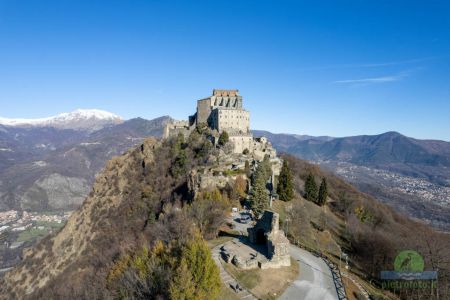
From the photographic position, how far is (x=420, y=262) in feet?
149

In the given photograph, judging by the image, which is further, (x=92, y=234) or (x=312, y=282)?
(x=92, y=234)

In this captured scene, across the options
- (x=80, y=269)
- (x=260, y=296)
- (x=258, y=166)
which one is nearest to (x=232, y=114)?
(x=258, y=166)

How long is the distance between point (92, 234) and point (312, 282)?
69.6 m

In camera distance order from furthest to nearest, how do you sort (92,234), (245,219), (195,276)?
(92,234), (245,219), (195,276)

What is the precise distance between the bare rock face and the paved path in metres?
41.3

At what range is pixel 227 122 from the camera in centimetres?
8925

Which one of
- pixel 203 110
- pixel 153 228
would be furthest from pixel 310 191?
pixel 153 228

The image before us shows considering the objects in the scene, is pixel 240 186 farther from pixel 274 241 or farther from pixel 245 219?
pixel 274 241

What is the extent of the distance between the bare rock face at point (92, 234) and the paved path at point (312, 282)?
41347 mm

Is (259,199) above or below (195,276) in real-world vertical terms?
above

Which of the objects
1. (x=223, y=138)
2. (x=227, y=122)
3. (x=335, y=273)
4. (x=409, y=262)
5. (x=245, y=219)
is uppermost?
(x=227, y=122)

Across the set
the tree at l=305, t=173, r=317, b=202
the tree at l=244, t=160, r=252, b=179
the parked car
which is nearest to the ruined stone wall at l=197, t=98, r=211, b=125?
the tree at l=244, t=160, r=252, b=179

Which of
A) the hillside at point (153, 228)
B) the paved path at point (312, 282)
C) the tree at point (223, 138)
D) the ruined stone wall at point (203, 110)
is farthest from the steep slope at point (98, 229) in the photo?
the paved path at point (312, 282)

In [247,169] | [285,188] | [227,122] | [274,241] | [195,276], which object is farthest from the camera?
[227,122]
